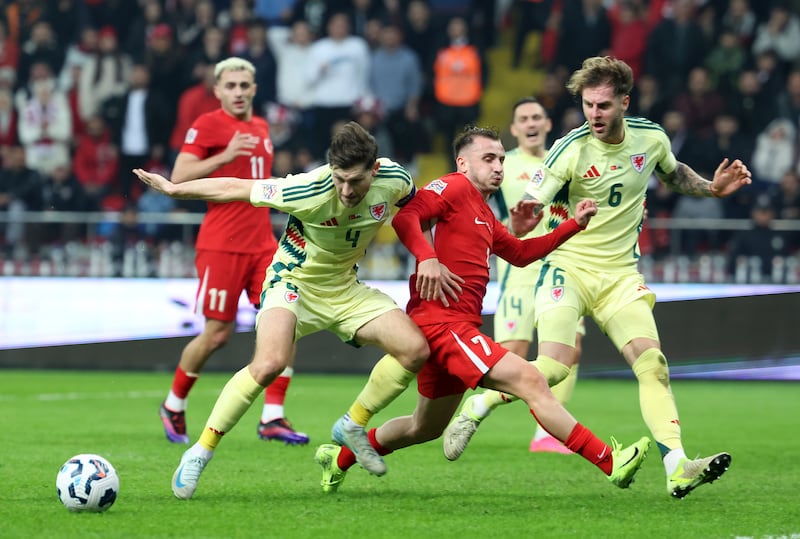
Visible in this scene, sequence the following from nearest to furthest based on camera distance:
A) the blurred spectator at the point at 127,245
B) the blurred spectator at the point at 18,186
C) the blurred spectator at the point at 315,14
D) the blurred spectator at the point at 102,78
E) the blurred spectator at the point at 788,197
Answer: the blurred spectator at the point at 788,197
the blurred spectator at the point at 127,245
the blurred spectator at the point at 18,186
the blurred spectator at the point at 315,14
the blurred spectator at the point at 102,78

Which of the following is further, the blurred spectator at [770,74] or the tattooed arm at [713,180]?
the blurred spectator at [770,74]

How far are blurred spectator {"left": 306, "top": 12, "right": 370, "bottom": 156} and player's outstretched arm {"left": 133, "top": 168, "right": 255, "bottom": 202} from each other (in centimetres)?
1093

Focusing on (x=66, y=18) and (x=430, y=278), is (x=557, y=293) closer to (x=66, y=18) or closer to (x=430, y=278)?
(x=430, y=278)

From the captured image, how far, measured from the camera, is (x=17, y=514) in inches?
255

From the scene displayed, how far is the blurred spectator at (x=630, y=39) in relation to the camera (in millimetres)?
18266

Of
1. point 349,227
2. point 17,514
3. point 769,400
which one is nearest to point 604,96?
point 349,227

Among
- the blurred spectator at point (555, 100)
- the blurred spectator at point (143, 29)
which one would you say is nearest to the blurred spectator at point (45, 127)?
the blurred spectator at point (143, 29)

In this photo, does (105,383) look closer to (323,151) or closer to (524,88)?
(323,151)

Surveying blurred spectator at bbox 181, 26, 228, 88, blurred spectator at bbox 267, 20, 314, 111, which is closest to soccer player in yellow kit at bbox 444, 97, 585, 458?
blurred spectator at bbox 267, 20, 314, 111

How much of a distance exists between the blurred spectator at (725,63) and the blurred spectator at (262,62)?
566 centimetres

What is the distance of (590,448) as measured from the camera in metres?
6.83

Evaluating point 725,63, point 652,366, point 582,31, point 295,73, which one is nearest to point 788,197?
point 725,63

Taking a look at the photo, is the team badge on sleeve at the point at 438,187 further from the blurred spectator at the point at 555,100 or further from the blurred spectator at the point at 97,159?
the blurred spectator at the point at 97,159

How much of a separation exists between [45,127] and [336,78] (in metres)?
4.06
